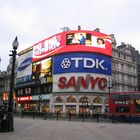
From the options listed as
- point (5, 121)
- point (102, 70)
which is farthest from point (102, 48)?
point (5, 121)

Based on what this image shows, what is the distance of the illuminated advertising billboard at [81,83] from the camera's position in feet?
229

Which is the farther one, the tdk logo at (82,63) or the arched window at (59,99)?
the arched window at (59,99)

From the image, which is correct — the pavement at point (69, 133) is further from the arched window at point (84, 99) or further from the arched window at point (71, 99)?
the arched window at point (71, 99)

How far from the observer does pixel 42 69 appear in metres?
77.8

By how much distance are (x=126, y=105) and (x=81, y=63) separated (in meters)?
31.9

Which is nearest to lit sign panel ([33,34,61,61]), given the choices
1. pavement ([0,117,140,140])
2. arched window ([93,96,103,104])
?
arched window ([93,96,103,104])

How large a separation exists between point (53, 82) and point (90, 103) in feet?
34.4

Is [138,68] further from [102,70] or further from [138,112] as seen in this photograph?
[138,112]

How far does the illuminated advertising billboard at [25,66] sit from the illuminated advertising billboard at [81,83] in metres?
15.3

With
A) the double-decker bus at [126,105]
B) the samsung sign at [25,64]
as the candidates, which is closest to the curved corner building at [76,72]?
the samsung sign at [25,64]

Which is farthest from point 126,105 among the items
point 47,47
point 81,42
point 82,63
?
point 47,47

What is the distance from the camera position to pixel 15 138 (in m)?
14.8

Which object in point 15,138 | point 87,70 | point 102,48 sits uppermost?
point 102,48

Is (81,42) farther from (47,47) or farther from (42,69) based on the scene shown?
(42,69)
